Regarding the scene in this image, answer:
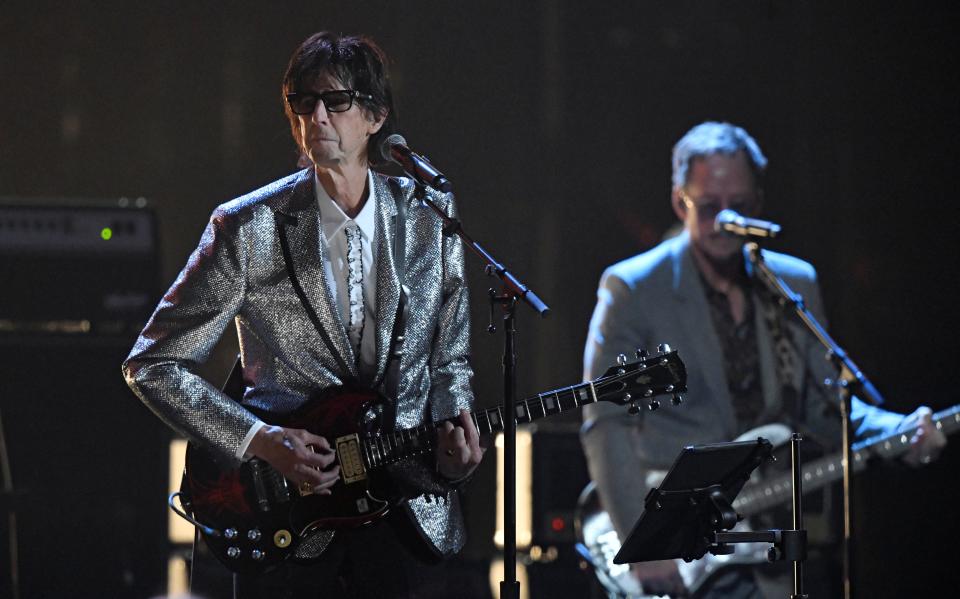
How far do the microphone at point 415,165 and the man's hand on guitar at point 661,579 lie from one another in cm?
159

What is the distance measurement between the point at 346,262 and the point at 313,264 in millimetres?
78

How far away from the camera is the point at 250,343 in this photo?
259 centimetres

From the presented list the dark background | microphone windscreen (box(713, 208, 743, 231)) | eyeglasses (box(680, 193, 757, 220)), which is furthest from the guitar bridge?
the dark background

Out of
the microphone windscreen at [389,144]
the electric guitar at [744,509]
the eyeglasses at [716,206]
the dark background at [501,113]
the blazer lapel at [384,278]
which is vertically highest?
the dark background at [501,113]

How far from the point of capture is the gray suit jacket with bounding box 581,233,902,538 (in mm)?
3674

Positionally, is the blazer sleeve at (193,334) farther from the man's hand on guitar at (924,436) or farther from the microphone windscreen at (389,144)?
the man's hand on guitar at (924,436)

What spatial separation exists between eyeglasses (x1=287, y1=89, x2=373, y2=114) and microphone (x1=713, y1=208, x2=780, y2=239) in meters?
1.36

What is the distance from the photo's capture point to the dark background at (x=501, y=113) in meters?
5.20

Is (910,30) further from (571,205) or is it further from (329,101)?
(329,101)

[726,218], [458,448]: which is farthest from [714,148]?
[458,448]

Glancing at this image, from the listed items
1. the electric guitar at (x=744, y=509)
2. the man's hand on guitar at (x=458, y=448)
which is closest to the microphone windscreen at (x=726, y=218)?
the electric guitar at (x=744, y=509)

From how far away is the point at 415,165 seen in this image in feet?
8.12

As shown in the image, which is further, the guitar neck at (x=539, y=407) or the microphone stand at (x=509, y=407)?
the guitar neck at (x=539, y=407)

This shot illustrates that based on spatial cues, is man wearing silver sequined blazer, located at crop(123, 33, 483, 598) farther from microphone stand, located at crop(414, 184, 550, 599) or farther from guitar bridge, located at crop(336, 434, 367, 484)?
microphone stand, located at crop(414, 184, 550, 599)
